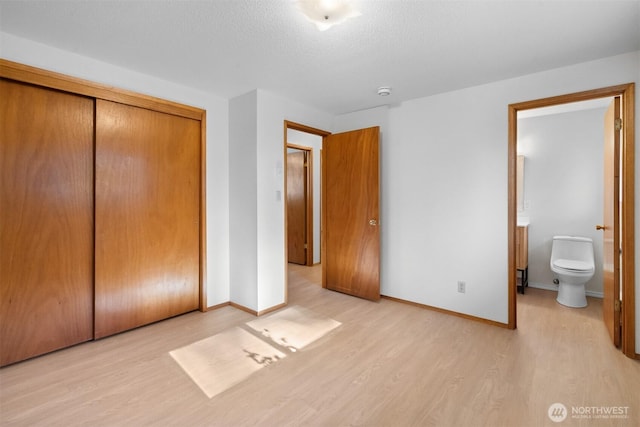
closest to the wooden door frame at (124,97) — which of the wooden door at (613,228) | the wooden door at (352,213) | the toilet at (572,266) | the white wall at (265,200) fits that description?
the white wall at (265,200)

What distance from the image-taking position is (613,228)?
8.18ft

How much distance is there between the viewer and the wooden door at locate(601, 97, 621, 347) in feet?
7.94

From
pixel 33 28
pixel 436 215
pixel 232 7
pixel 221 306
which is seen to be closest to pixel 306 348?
pixel 221 306

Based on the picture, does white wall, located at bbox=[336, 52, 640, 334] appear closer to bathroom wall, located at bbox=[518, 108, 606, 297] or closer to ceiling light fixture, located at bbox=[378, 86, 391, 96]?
ceiling light fixture, located at bbox=[378, 86, 391, 96]

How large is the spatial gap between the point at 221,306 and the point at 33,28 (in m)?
2.82

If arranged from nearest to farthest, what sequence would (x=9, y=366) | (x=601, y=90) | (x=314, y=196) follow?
(x=9, y=366), (x=601, y=90), (x=314, y=196)

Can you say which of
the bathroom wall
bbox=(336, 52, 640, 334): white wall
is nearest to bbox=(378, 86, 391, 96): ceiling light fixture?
bbox=(336, 52, 640, 334): white wall

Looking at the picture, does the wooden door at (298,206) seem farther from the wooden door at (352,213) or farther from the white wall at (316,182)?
the wooden door at (352,213)

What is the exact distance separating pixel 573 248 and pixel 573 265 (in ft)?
1.51

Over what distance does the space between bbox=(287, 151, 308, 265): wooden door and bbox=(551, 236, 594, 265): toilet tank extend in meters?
3.71

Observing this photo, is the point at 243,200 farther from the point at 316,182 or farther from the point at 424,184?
the point at 316,182

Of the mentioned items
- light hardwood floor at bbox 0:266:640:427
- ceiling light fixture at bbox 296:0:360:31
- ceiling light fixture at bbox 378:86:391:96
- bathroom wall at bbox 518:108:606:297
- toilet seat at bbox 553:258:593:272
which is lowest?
light hardwood floor at bbox 0:266:640:427

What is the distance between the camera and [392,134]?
11.7ft

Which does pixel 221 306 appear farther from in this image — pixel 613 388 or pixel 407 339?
pixel 613 388
